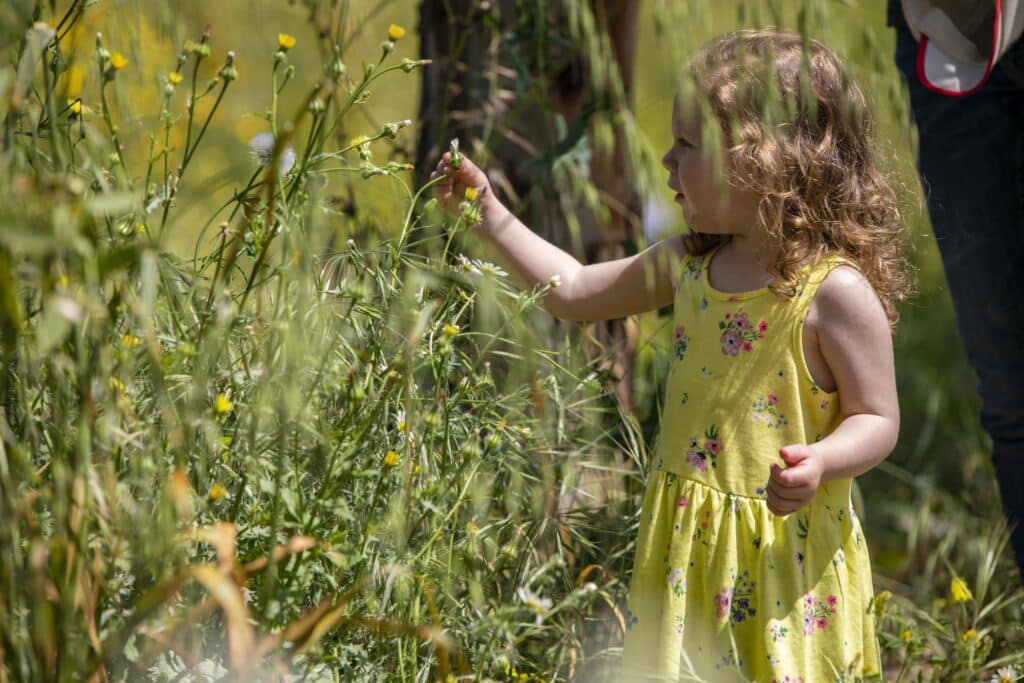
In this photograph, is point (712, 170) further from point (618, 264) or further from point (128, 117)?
point (128, 117)

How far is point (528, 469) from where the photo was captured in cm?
148

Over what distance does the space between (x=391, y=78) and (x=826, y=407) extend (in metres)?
2.18

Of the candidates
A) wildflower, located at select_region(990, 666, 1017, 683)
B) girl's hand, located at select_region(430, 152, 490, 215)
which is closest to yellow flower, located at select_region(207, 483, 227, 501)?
girl's hand, located at select_region(430, 152, 490, 215)

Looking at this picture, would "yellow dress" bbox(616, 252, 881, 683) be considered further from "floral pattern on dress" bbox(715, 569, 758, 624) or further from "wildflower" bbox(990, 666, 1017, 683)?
"wildflower" bbox(990, 666, 1017, 683)

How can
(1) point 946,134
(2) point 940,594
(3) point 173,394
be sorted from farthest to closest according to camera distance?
(2) point 940,594, (1) point 946,134, (3) point 173,394

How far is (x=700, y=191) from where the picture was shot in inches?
52.3

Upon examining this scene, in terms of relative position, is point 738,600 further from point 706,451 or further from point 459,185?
point 459,185

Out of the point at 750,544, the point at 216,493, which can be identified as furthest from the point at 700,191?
the point at 216,493

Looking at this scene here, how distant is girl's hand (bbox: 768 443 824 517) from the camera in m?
1.18

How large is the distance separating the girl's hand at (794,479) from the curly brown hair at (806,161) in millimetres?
227

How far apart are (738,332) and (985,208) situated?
1.91ft

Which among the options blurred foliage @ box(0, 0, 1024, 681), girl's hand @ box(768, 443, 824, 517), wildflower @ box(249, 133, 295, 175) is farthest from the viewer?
girl's hand @ box(768, 443, 824, 517)

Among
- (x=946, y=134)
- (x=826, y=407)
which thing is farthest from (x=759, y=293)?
(x=946, y=134)

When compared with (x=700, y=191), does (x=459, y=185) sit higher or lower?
higher
